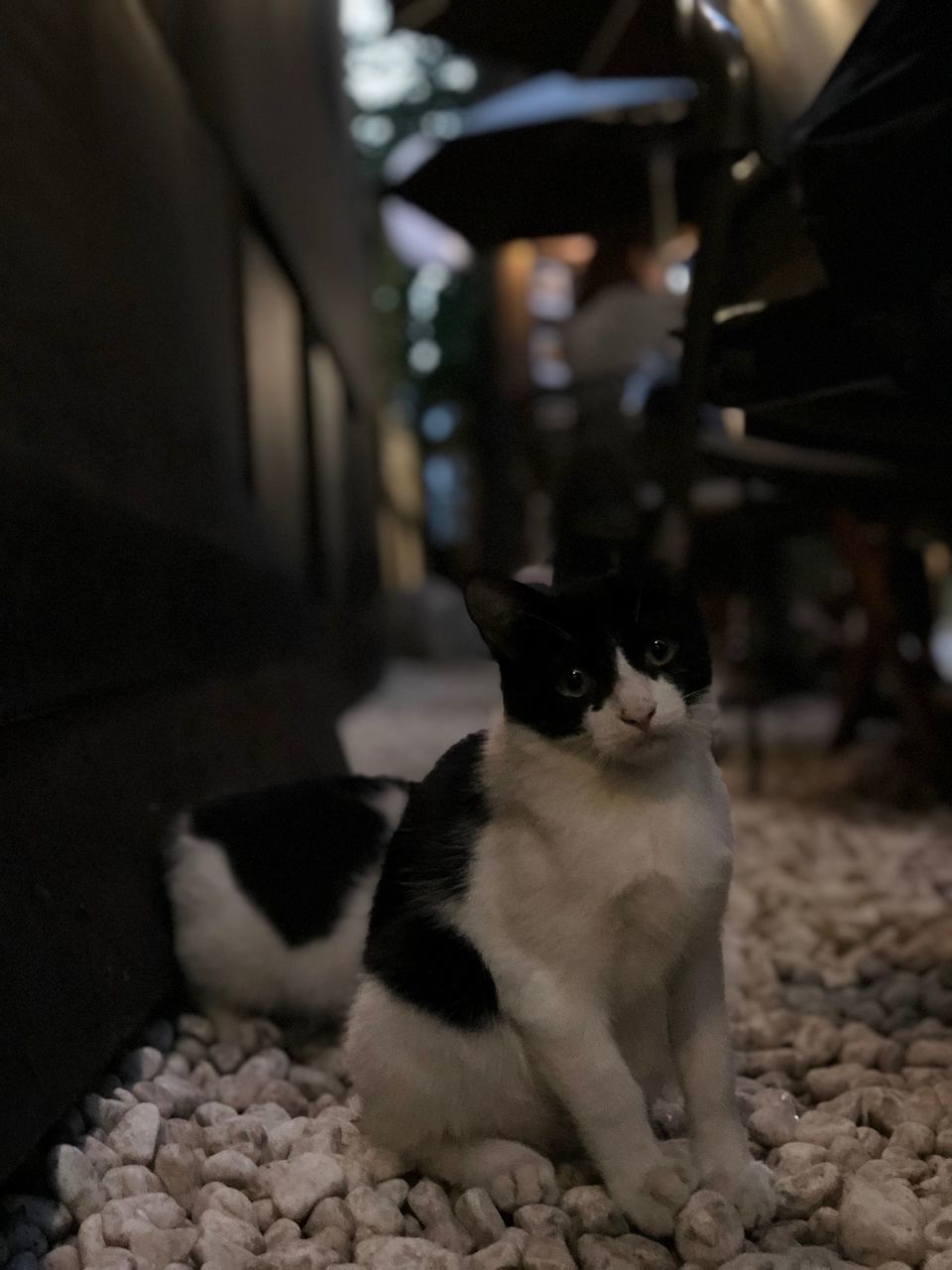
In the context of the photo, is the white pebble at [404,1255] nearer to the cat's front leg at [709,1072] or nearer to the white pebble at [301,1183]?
the white pebble at [301,1183]

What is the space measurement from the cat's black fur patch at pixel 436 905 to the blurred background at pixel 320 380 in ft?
0.77

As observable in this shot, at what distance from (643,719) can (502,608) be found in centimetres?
16

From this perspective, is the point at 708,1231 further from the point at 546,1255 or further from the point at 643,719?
the point at 643,719

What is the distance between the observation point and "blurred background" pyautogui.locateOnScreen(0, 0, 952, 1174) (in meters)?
1.14

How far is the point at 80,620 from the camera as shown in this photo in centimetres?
129

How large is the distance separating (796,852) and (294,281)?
2119 mm

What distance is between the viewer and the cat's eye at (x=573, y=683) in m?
0.96

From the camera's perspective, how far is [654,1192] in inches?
37.4

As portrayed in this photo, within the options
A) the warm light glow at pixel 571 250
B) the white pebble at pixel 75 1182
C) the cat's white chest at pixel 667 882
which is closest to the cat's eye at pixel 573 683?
the cat's white chest at pixel 667 882

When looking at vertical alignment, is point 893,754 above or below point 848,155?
below

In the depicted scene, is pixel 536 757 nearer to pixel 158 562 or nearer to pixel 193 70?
pixel 158 562

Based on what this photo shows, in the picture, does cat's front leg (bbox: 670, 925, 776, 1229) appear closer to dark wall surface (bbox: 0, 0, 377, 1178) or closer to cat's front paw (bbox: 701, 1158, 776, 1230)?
cat's front paw (bbox: 701, 1158, 776, 1230)

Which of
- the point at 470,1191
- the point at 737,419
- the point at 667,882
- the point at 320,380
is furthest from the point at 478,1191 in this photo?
the point at 320,380

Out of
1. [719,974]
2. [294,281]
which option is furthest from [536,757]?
[294,281]
